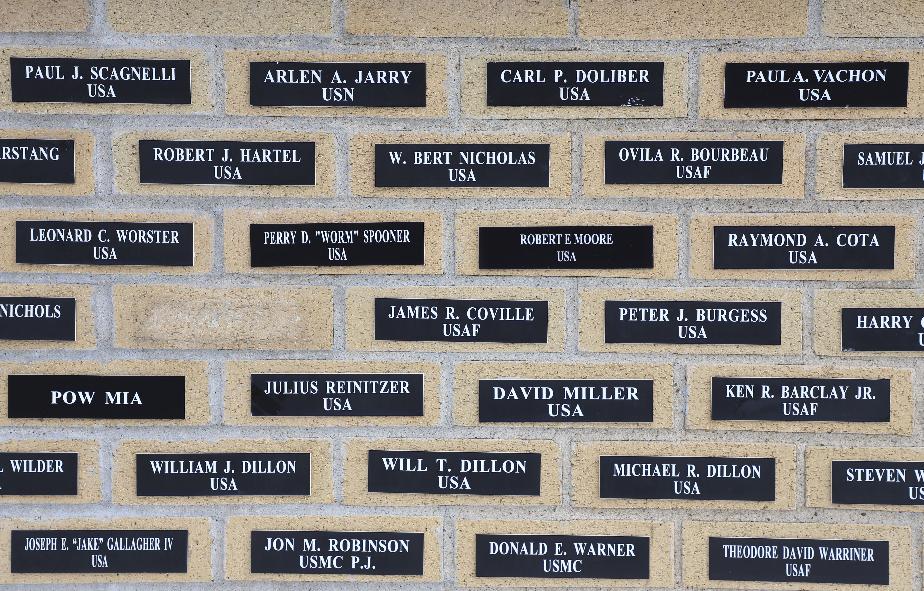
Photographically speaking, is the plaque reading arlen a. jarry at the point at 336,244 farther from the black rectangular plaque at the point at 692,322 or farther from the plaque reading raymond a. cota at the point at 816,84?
the plaque reading raymond a. cota at the point at 816,84

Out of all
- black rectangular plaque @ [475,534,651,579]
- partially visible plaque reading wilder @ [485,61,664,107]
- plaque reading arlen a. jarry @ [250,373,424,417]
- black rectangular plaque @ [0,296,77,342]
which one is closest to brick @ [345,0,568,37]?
partially visible plaque reading wilder @ [485,61,664,107]

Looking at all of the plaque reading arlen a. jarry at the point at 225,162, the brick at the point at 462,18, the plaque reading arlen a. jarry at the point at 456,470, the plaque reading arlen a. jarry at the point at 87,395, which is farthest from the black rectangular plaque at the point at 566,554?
the brick at the point at 462,18

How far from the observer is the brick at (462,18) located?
1.20m

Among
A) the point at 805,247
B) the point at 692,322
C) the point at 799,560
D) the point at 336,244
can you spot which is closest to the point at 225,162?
the point at 336,244

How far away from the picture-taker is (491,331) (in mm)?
1230

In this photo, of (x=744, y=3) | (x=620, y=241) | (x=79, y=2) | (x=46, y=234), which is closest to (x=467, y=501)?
(x=620, y=241)

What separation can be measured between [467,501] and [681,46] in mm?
900

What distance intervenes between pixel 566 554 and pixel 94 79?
1.21 m

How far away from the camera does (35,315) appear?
4.01ft

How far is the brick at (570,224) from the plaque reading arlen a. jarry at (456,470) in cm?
34

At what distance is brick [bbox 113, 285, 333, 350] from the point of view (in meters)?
1.23

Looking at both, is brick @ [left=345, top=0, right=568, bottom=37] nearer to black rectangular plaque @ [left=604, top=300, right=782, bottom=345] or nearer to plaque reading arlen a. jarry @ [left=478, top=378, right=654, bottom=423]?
→ black rectangular plaque @ [left=604, top=300, right=782, bottom=345]

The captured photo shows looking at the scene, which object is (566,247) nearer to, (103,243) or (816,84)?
(816,84)

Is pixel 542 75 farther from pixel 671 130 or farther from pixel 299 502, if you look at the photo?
pixel 299 502
